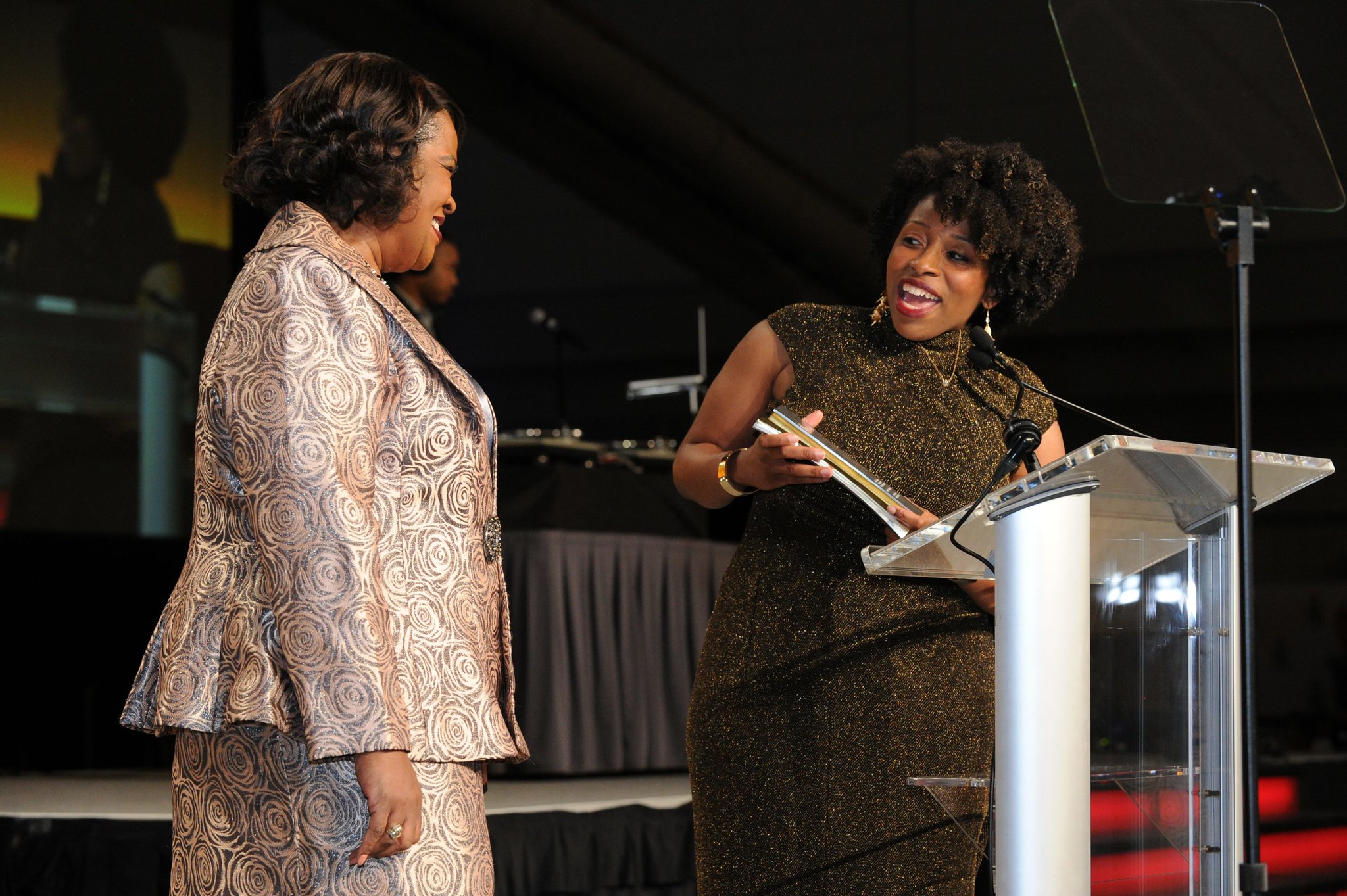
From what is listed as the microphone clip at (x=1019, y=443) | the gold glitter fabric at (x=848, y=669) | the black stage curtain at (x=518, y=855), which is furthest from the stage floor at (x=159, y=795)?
the microphone clip at (x=1019, y=443)

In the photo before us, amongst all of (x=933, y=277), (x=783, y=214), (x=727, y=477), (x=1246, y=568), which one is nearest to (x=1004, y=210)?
(x=933, y=277)

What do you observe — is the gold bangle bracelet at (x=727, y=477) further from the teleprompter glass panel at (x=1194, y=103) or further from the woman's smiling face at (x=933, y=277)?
the teleprompter glass panel at (x=1194, y=103)

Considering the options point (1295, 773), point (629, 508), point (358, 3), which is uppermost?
point (358, 3)

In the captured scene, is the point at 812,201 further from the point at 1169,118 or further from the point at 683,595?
the point at 1169,118

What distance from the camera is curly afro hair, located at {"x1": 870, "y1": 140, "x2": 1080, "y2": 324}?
6.21ft

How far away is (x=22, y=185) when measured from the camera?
5254 mm

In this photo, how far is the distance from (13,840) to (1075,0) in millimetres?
2532

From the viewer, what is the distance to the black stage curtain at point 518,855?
2707mm

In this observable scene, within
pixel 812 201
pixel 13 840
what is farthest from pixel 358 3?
pixel 13 840

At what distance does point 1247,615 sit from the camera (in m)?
1.25

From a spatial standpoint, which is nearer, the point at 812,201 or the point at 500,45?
the point at 500,45

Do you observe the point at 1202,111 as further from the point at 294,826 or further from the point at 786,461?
the point at 294,826

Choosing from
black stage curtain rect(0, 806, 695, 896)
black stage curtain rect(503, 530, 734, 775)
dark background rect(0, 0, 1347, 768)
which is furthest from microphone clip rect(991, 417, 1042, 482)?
dark background rect(0, 0, 1347, 768)

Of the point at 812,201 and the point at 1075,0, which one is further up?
the point at 812,201
